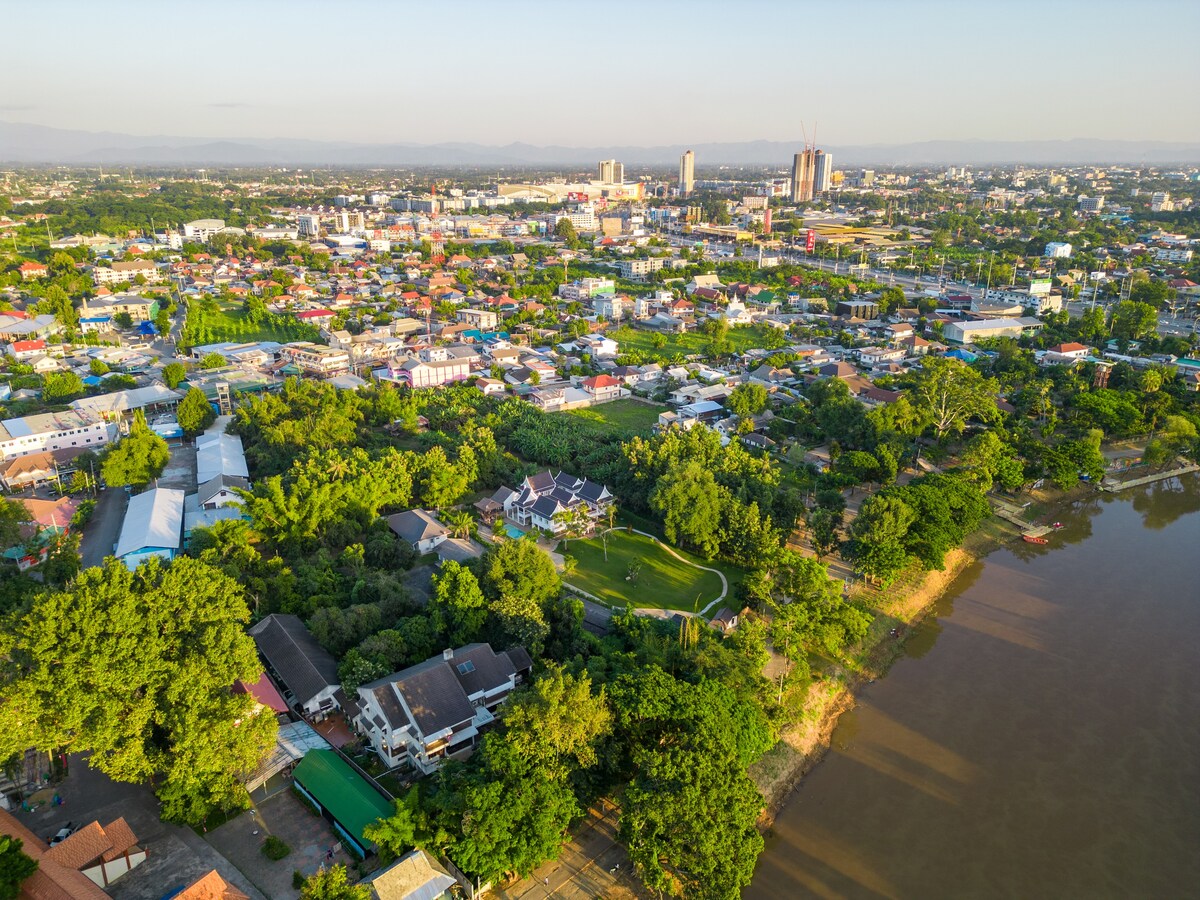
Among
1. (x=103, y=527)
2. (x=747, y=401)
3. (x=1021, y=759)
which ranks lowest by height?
(x=1021, y=759)

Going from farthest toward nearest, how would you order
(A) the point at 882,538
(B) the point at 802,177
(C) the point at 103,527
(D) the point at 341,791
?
1. (B) the point at 802,177
2. (C) the point at 103,527
3. (A) the point at 882,538
4. (D) the point at 341,791

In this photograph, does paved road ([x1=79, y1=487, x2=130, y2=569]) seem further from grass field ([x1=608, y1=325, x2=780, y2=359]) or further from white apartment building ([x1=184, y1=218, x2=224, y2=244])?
white apartment building ([x1=184, y1=218, x2=224, y2=244])

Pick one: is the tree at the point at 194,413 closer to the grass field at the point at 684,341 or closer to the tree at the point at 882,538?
the grass field at the point at 684,341

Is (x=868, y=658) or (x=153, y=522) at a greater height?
(x=153, y=522)

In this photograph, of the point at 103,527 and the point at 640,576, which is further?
the point at 103,527

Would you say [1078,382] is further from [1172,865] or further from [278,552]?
[278,552]

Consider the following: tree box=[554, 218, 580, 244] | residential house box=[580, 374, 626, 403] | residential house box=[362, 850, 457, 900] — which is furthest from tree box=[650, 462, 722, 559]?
tree box=[554, 218, 580, 244]

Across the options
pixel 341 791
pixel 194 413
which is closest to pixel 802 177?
pixel 194 413

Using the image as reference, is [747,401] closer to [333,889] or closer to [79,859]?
[333,889]
